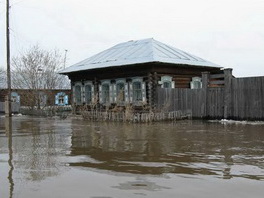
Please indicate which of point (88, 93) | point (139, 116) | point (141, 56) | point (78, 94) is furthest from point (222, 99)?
point (78, 94)

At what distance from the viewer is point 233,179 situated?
5.68 metres

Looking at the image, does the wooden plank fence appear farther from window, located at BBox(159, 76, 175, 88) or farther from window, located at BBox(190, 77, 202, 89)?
window, located at BBox(190, 77, 202, 89)

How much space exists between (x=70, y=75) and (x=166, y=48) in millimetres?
8457

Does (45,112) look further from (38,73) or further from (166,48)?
(166,48)

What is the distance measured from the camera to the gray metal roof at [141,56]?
70.3 ft

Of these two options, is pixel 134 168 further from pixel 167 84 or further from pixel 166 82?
pixel 167 84

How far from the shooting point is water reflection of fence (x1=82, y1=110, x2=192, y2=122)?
1798 centimetres

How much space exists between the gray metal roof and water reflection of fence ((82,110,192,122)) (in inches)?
133

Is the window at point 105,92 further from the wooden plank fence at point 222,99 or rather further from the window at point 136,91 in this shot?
the wooden plank fence at point 222,99

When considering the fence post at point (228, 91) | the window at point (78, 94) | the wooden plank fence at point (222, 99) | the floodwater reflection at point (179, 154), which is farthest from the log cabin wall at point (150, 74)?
the floodwater reflection at point (179, 154)

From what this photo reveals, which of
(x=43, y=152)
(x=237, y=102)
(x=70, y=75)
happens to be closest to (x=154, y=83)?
(x=237, y=102)

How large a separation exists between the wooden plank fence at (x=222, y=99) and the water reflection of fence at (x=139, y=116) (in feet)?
1.61

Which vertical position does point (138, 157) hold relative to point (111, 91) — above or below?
below

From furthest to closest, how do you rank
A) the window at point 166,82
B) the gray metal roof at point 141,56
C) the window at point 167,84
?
1. the window at point 167,84
2. the window at point 166,82
3. the gray metal roof at point 141,56
